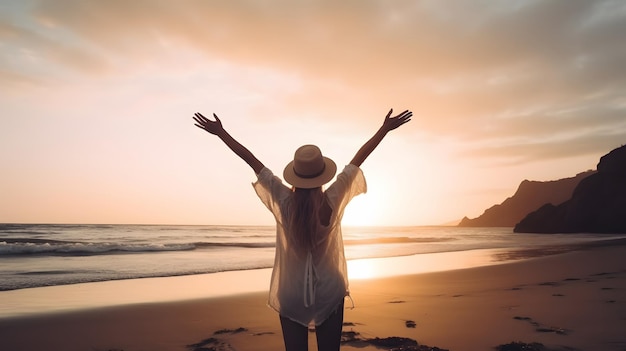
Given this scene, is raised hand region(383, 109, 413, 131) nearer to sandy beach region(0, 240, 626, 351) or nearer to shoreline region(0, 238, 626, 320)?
sandy beach region(0, 240, 626, 351)

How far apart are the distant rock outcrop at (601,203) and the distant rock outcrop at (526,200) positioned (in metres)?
107

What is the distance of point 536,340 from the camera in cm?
528

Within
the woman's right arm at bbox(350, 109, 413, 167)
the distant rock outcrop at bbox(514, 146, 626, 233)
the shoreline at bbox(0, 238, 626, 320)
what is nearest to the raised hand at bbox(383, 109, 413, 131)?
the woman's right arm at bbox(350, 109, 413, 167)

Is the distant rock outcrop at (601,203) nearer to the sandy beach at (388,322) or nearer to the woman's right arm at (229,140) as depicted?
the sandy beach at (388,322)

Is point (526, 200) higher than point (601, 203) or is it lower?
higher

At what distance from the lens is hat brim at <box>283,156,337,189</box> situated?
7.84 feet

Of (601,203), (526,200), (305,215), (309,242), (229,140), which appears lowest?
(309,242)

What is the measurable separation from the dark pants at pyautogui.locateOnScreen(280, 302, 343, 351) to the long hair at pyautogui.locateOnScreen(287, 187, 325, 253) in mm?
488

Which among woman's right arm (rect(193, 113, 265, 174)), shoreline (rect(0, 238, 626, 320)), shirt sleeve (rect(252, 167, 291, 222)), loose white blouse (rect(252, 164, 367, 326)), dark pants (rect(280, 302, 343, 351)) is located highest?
woman's right arm (rect(193, 113, 265, 174))

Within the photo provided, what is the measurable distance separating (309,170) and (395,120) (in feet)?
2.88

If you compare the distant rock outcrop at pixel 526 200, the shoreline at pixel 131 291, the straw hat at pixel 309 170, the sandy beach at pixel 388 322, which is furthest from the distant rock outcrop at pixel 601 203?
the distant rock outcrop at pixel 526 200

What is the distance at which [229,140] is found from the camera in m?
2.80

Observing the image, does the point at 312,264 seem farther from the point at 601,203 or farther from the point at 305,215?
the point at 601,203

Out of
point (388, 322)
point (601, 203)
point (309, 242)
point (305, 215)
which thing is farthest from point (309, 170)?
point (601, 203)
